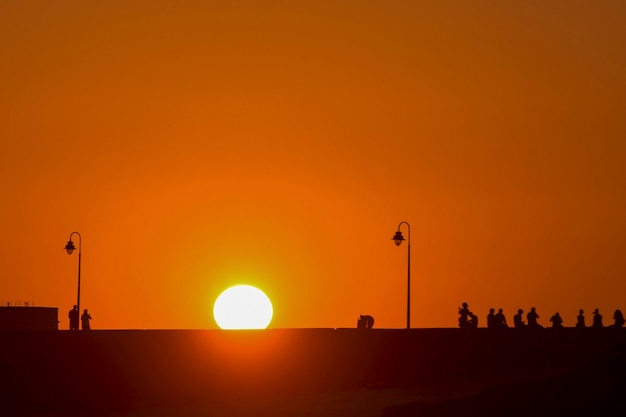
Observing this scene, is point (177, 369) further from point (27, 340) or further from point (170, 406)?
point (27, 340)

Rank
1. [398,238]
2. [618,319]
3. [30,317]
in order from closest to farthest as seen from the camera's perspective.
Result: [398,238] → [618,319] → [30,317]

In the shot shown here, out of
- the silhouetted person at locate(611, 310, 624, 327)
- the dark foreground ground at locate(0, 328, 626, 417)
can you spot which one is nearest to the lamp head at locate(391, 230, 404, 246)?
the dark foreground ground at locate(0, 328, 626, 417)

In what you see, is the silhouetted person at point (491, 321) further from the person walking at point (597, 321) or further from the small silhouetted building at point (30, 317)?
the small silhouetted building at point (30, 317)

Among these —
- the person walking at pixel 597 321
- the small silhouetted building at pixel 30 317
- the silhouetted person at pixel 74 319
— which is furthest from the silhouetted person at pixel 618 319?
the small silhouetted building at pixel 30 317

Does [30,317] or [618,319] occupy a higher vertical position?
[30,317]

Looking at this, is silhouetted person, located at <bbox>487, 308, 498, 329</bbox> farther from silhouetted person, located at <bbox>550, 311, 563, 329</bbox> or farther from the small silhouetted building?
the small silhouetted building

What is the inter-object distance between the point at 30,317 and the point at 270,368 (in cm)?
4812

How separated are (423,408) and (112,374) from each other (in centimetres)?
1382

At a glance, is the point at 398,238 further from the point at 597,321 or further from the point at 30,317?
the point at 30,317

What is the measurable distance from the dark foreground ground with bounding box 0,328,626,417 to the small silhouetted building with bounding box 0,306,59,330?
4304 centimetres

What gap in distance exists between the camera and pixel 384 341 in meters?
67.1

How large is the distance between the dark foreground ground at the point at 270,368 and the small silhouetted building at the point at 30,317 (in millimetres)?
43044

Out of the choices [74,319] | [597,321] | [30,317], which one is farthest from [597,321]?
[30,317]

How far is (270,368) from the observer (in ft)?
217
